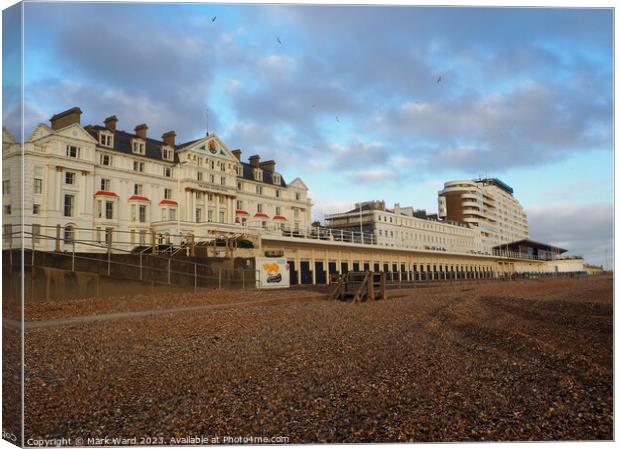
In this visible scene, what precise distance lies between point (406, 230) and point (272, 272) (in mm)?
A: 20123

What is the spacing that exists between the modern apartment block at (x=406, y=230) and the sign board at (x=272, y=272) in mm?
9290

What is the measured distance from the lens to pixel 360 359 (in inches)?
267

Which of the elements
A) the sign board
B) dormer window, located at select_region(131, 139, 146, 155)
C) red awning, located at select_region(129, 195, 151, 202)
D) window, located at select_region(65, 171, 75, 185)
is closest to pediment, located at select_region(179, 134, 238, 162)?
dormer window, located at select_region(131, 139, 146, 155)

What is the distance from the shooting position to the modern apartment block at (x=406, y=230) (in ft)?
117

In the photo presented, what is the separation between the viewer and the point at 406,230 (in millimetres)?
40781

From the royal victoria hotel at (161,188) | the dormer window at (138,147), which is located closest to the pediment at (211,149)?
the royal victoria hotel at (161,188)

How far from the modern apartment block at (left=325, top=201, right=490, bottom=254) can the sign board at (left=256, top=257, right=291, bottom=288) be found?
30.5 feet

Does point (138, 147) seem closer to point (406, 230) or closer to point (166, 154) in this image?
point (166, 154)

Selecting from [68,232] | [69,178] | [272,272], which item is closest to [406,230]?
[272,272]

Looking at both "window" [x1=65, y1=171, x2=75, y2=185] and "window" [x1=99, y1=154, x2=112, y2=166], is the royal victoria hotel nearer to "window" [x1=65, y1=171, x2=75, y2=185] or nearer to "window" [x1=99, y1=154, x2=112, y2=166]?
"window" [x1=99, y1=154, x2=112, y2=166]

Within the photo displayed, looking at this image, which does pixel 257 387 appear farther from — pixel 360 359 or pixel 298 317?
pixel 298 317

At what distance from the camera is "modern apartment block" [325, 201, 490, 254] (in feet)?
117

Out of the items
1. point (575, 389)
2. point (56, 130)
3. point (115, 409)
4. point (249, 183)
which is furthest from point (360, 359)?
point (249, 183)

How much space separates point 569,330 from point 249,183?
2101 cm
